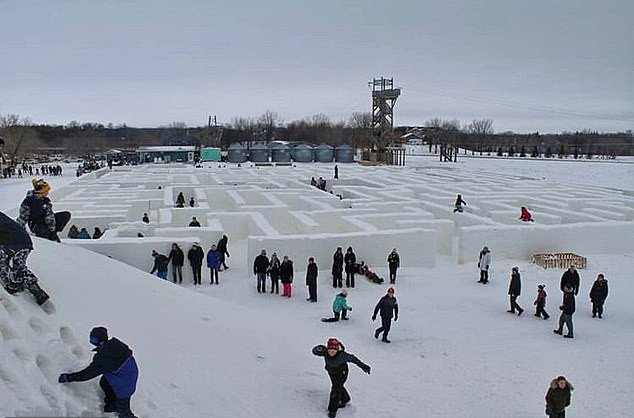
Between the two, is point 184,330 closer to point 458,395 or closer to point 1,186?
point 458,395

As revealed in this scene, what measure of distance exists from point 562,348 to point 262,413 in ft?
15.4

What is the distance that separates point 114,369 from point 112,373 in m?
0.05

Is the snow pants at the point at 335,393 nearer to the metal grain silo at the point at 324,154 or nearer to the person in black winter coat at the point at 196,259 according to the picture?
the person in black winter coat at the point at 196,259

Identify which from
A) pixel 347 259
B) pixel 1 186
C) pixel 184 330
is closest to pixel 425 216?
pixel 347 259

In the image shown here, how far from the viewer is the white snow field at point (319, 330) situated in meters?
4.94

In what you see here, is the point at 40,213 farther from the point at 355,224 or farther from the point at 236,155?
the point at 236,155

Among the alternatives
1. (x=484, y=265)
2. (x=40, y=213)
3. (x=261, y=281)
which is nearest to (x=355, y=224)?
(x=484, y=265)

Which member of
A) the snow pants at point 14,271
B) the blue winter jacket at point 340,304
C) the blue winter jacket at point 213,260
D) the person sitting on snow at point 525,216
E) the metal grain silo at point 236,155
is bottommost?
the blue winter jacket at point 340,304

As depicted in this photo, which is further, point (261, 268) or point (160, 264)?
point (160, 264)

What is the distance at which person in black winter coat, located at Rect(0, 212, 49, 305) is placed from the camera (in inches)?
208

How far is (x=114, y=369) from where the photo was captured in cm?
420

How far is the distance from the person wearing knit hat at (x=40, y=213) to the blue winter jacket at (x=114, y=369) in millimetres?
3761

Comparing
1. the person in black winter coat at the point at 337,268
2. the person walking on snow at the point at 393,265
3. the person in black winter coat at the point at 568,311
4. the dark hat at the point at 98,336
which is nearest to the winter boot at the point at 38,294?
the dark hat at the point at 98,336

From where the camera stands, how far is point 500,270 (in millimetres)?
12367
